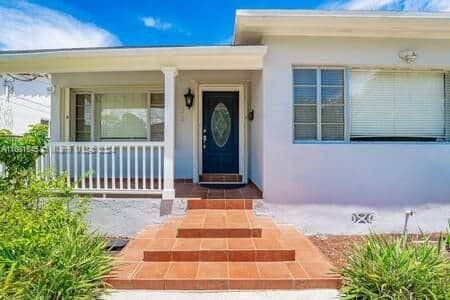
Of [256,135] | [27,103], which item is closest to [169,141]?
[256,135]

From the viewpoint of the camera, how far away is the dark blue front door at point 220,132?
868cm

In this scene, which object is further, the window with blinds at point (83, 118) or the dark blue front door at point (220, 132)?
the window with blinds at point (83, 118)

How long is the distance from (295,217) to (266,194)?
0.71 meters

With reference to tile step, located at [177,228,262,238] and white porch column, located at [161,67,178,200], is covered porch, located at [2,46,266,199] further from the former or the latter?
tile step, located at [177,228,262,238]

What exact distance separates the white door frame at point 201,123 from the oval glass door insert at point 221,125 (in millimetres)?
320

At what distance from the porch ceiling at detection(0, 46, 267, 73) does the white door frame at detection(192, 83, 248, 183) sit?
2.02 meters

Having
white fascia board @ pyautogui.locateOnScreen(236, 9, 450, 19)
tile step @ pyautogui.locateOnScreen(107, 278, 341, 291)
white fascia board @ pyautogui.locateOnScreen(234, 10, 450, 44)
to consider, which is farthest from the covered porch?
tile step @ pyautogui.locateOnScreen(107, 278, 341, 291)

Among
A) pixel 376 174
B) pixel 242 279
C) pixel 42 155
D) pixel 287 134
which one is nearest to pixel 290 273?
pixel 242 279

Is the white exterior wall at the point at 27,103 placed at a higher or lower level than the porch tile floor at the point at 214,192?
higher

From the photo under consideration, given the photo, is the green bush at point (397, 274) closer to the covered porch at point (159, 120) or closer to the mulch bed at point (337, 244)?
the mulch bed at point (337, 244)

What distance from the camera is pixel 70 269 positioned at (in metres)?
3.61

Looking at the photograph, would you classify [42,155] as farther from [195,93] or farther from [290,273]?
[290,273]

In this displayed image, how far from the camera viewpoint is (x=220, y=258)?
4527 mm

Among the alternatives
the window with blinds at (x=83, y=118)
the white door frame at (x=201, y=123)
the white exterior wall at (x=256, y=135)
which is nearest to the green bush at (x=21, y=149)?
the window with blinds at (x=83, y=118)
